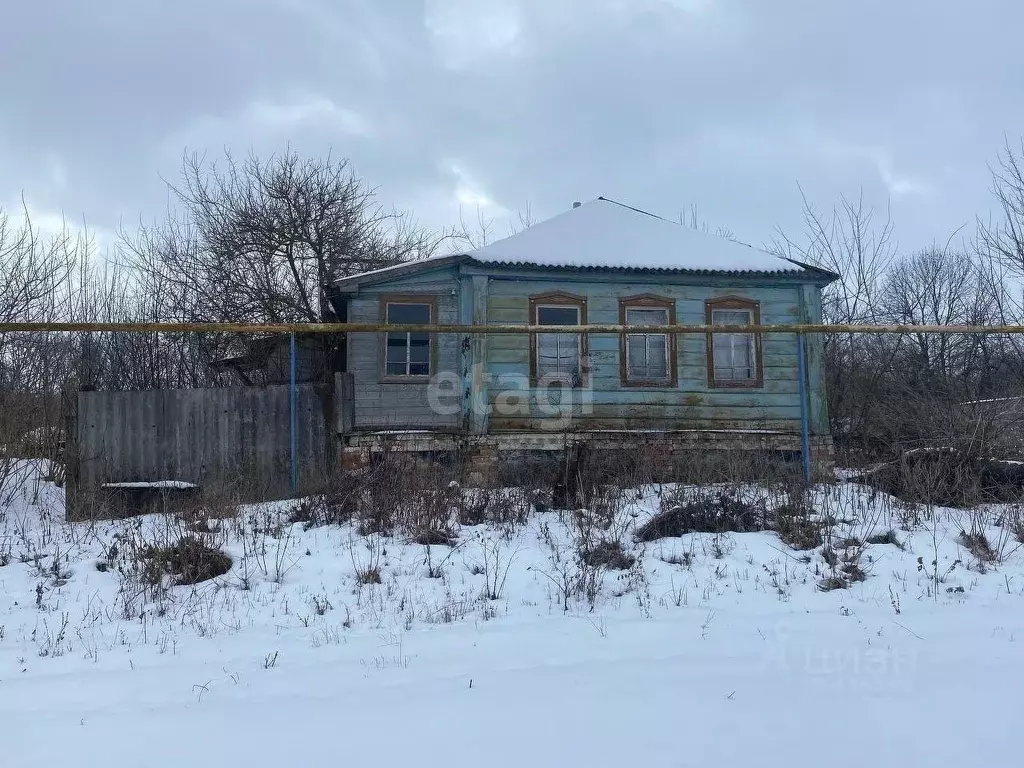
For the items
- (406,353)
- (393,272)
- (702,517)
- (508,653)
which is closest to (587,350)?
(406,353)

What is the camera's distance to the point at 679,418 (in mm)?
11133

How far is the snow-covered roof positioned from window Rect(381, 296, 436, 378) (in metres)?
1.27

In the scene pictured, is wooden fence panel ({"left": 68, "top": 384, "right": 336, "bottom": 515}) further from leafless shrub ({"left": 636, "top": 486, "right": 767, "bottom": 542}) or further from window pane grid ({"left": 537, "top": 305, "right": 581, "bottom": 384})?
window pane grid ({"left": 537, "top": 305, "right": 581, "bottom": 384})

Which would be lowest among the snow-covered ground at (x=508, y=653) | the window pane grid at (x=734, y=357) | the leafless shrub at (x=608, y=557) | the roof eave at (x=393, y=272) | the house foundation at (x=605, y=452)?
the snow-covered ground at (x=508, y=653)

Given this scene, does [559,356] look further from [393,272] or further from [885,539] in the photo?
[885,539]

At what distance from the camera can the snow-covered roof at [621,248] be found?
1121cm

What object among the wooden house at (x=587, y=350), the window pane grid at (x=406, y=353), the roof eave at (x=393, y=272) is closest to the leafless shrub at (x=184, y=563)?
the wooden house at (x=587, y=350)

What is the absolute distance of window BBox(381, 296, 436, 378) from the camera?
435 inches

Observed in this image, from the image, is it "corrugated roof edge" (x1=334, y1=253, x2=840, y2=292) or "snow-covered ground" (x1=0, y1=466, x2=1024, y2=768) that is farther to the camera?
"corrugated roof edge" (x1=334, y1=253, x2=840, y2=292)

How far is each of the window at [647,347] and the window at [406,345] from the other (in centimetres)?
311

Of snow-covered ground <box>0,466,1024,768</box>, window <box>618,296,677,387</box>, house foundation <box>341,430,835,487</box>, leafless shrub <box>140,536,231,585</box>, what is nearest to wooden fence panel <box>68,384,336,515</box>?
house foundation <box>341,430,835,487</box>

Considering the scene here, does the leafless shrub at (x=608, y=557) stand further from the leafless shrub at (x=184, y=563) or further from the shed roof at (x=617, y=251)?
the shed roof at (x=617, y=251)

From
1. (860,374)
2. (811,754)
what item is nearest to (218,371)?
(860,374)

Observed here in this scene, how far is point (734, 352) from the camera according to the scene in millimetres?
11438
